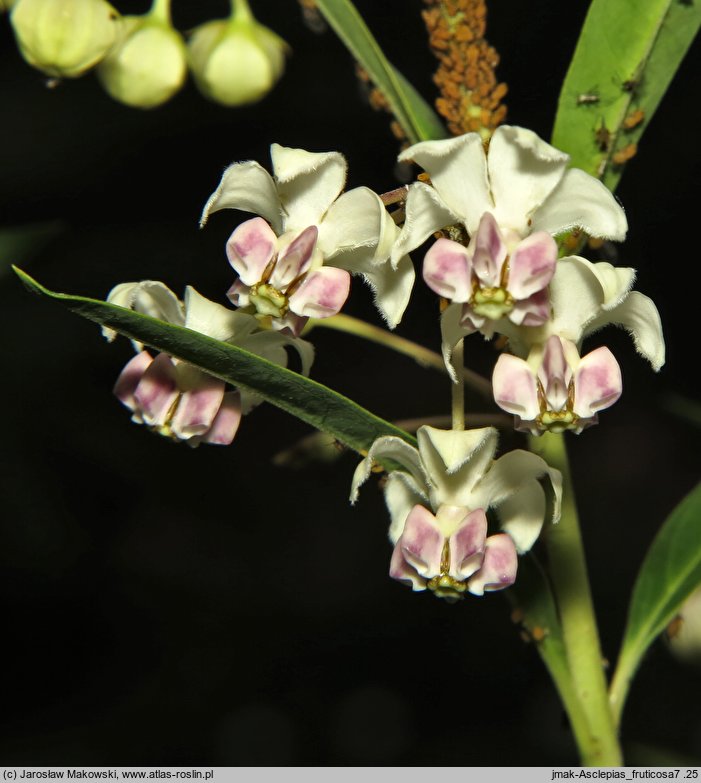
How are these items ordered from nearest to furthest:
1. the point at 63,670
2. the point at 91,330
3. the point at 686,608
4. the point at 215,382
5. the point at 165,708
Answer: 1. the point at 215,382
2. the point at 686,608
3. the point at 91,330
4. the point at 63,670
5. the point at 165,708

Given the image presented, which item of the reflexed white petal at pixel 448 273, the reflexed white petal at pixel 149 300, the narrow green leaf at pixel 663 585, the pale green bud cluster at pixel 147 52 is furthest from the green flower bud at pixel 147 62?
the narrow green leaf at pixel 663 585

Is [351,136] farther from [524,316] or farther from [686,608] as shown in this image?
[524,316]

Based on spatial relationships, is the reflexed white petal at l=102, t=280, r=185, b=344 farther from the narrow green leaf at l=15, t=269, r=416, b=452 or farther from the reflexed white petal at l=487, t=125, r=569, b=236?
the reflexed white petal at l=487, t=125, r=569, b=236

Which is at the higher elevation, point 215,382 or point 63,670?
point 215,382

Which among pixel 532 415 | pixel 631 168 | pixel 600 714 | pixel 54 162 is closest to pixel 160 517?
pixel 54 162

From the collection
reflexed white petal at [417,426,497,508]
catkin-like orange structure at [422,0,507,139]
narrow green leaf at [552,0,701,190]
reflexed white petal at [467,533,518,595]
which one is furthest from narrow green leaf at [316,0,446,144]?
reflexed white petal at [467,533,518,595]

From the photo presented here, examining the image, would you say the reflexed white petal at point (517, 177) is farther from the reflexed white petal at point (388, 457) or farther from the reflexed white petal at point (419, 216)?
the reflexed white petal at point (388, 457)

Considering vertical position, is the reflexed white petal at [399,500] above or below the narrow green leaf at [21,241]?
above
